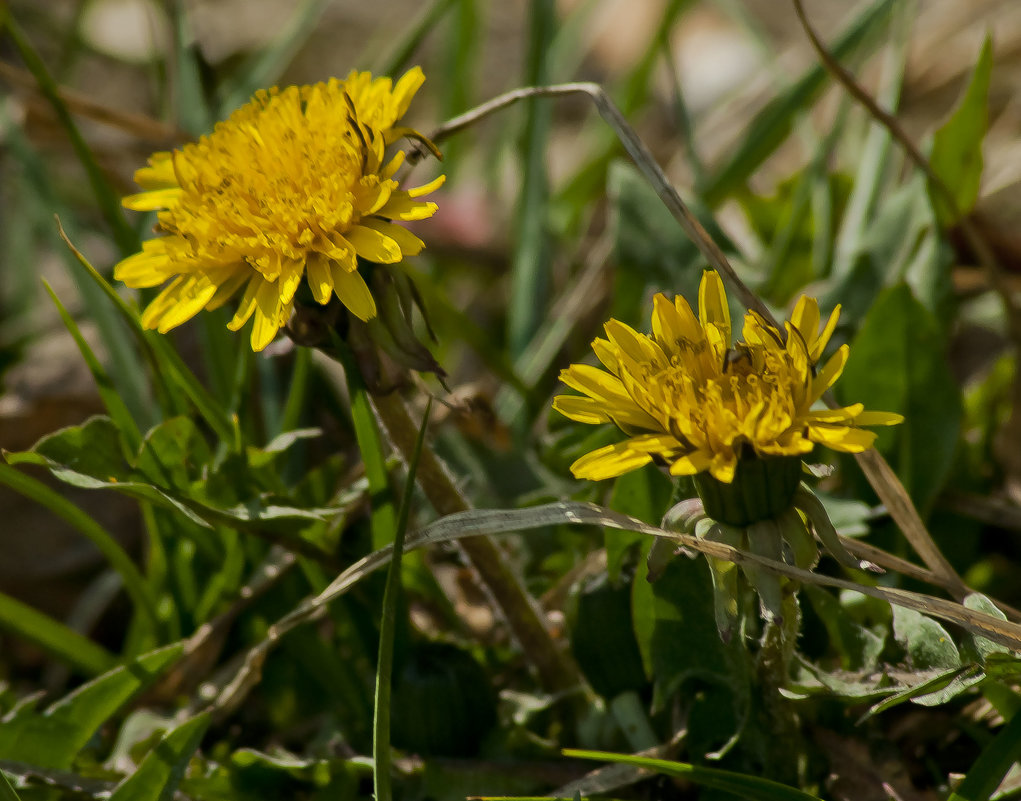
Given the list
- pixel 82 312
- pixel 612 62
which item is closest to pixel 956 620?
pixel 82 312

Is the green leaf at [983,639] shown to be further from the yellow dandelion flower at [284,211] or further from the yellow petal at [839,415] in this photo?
the yellow dandelion flower at [284,211]

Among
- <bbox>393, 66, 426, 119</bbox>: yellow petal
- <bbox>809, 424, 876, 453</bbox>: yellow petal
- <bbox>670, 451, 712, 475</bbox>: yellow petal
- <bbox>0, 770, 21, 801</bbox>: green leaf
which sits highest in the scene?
<bbox>393, 66, 426, 119</bbox>: yellow petal

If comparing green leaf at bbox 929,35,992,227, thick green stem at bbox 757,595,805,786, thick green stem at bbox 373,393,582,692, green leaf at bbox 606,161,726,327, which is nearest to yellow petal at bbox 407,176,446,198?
thick green stem at bbox 373,393,582,692

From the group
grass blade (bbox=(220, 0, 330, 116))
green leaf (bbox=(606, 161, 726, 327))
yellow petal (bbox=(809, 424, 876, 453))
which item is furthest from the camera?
grass blade (bbox=(220, 0, 330, 116))

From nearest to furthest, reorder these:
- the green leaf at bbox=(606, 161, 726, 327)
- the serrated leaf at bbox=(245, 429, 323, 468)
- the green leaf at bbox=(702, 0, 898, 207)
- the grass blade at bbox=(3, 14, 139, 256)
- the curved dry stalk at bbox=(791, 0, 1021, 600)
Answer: the curved dry stalk at bbox=(791, 0, 1021, 600) → the serrated leaf at bbox=(245, 429, 323, 468) → the grass blade at bbox=(3, 14, 139, 256) → the green leaf at bbox=(606, 161, 726, 327) → the green leaf at bbox=(702, 0, 898, 207)

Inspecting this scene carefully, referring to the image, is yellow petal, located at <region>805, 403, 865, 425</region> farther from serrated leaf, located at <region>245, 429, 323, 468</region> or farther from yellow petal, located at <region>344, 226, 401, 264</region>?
serrated leaf, located at <region>245, 429, 323, 468</region>

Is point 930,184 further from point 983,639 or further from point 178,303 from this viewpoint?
point 178,303

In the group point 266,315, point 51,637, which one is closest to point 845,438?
point 266,315
